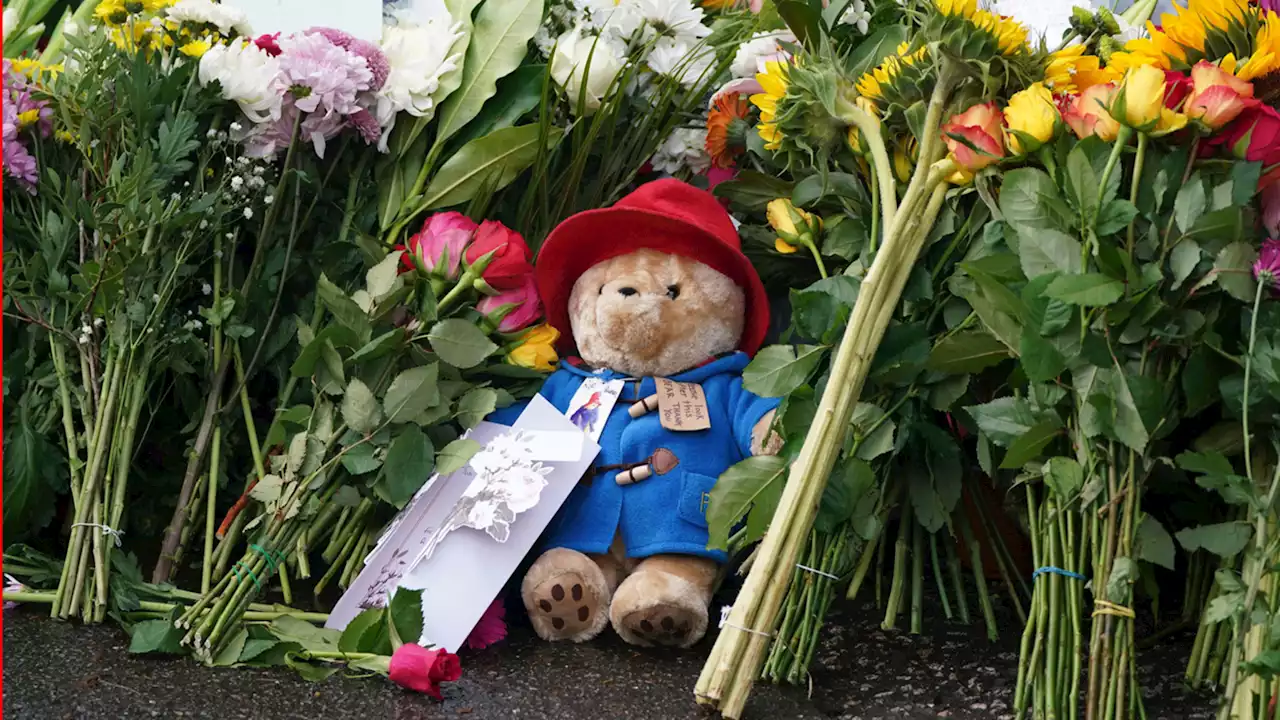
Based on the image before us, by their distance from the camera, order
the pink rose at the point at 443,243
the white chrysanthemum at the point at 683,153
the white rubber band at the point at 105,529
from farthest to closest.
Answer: the white chrysanthemum at the point at 683,153 < the pink rose at the point at 443,243 < the white rubber band at the point at 105,529

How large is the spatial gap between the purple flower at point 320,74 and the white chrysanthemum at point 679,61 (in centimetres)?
44

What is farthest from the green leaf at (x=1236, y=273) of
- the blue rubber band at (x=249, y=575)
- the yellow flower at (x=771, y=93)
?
the blue rubber band at (x=249, y=575)

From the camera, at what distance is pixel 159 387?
69.7 inches

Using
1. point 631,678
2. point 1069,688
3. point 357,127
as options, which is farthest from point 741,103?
point 1069,688

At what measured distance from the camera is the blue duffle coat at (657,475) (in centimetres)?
153

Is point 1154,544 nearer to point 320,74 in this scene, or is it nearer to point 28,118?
point 320,74

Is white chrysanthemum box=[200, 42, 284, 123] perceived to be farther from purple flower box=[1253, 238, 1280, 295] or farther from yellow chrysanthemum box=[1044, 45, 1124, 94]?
purple flower box=[1253, 238, 1280, 295]

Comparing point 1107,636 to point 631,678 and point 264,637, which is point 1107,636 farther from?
point 264,637

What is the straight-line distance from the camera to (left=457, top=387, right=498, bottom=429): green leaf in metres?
1.57

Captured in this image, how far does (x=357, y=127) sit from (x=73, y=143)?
1.32 feet

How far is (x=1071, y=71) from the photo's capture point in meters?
1.35

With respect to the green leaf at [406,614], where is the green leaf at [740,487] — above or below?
above

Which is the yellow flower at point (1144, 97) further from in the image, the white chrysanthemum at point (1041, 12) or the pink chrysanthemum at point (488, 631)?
the pink chrysanthemum at point (488, 631)

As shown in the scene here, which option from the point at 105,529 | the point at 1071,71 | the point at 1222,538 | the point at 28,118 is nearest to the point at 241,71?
the point at 28,118
